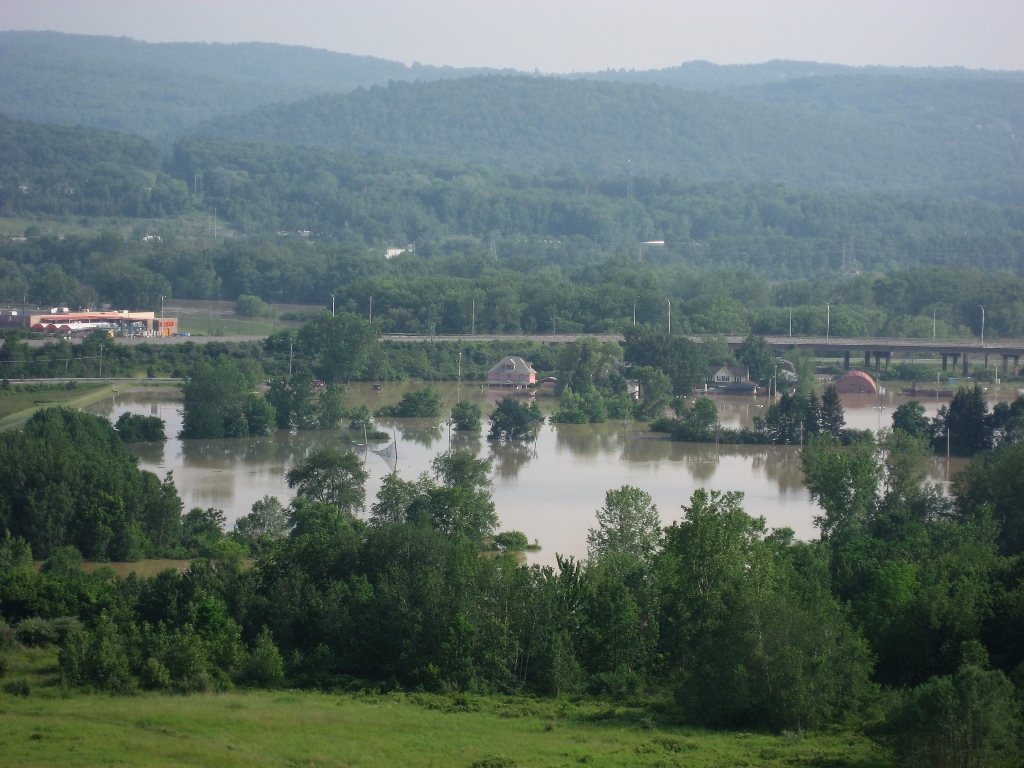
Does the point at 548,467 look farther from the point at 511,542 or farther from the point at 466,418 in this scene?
the point at 511,542

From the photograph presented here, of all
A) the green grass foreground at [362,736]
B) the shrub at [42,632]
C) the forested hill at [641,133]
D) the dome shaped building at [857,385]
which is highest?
the forested hill at [641,133]

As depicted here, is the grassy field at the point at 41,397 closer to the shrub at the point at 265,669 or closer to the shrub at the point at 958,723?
the shrub at the point at 265,669

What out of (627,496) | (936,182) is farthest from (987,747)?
(936,182)

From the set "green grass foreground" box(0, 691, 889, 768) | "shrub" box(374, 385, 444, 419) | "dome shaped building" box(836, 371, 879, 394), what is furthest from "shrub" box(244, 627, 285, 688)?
"dome shaped building" box(836, 371, 879, 394)

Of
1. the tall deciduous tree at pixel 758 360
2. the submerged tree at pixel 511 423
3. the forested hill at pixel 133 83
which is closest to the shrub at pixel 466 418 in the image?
the submerged tree at pixel 511 423

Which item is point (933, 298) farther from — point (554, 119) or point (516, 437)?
point (554, 119)

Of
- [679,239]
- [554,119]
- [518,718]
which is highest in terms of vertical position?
[554,119]
